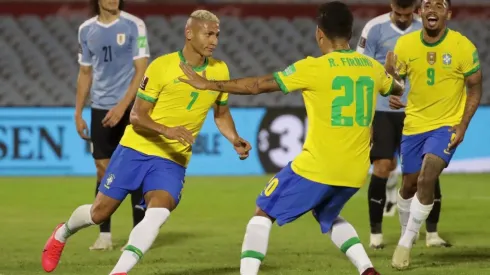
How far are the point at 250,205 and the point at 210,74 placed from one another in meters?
5.03

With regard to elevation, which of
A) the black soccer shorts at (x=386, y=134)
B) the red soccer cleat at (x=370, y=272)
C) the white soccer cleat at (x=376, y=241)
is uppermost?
the red soccer cleat at (x=370, y=272)

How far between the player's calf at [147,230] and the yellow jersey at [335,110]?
2.84 feet

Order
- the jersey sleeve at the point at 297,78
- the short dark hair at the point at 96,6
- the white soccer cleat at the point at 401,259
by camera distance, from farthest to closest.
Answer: the short dark hair at the point at 96,6 → the white soccer cleat at the point at 401,259 → the jersey sleeve at the point at 297,78

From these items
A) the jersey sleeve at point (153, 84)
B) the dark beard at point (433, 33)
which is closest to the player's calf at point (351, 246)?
the jersey sleeve at point (153, 84)

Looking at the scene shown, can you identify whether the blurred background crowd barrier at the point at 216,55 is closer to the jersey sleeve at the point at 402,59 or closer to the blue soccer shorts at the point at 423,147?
the blue soccer shorts at the point at 423,147

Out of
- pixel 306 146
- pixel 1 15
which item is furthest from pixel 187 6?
pixel 306 146

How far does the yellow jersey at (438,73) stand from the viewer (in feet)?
26.8

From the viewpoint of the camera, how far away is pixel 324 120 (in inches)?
258

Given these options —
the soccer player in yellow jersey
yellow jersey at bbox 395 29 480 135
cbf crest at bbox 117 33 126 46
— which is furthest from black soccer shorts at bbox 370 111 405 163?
the soccer player in yellow jersey

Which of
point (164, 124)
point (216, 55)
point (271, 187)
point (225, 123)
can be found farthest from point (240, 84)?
point (216, 55)

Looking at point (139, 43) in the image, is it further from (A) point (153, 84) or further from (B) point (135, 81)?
(A) point (153, 84)

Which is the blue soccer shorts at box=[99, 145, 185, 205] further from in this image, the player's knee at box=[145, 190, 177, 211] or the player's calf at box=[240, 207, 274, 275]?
the player's calf at box=[240, 207, 274, 275]

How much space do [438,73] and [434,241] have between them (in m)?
1.64

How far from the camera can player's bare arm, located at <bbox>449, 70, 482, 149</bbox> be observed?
7980 mm
